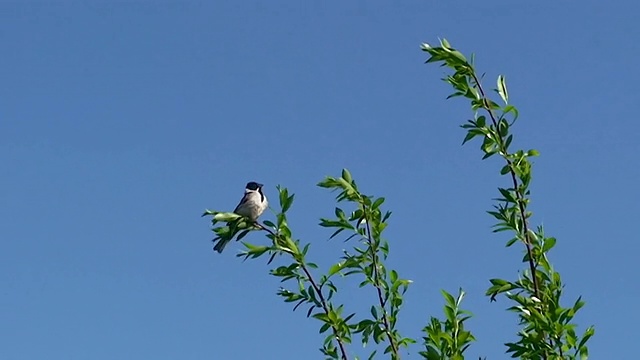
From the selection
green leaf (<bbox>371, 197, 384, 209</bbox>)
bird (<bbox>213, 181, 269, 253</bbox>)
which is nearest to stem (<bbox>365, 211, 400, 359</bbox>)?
green leaf (<bbox>371, 197, 384, 209</bbox>)

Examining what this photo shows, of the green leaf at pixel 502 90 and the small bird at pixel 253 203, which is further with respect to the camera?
the small bird at pixel 253 203

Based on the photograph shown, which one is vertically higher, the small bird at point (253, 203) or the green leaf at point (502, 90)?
the small bird at point (253, 203)

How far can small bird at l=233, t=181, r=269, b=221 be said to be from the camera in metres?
10.7

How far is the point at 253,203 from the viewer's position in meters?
11.2

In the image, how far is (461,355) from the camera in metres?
4.51

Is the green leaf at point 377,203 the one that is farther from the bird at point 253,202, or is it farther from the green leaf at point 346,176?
the bird at point 253,202

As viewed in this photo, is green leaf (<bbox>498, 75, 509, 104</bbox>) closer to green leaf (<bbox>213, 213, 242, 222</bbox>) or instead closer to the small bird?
green leaf (<bbox>213, 213, 242, 222</bbox>)

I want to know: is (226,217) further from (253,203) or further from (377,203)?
(253,203)

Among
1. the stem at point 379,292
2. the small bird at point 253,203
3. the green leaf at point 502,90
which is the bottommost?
the stem at point 379,292

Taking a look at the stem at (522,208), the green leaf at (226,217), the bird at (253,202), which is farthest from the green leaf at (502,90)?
the bird at (253,202)

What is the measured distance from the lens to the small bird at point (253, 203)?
10.7 metres

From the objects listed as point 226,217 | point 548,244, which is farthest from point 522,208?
point 226,217

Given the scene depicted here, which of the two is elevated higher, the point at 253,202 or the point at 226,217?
the point at 253,202

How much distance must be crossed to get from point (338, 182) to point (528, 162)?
1013 millimetres
